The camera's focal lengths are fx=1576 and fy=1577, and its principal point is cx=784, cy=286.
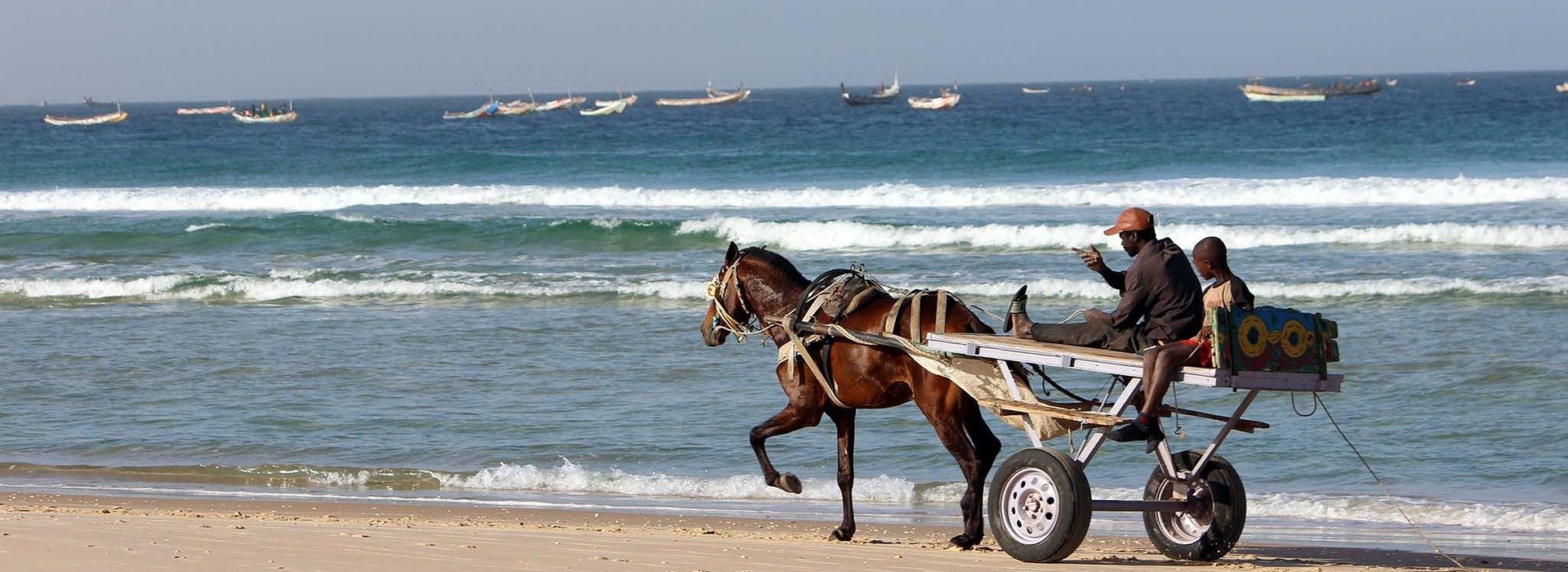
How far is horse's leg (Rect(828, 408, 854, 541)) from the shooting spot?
25.0ft

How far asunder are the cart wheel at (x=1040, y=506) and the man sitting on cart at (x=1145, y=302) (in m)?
0.53

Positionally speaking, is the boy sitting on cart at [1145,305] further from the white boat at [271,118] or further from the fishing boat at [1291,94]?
the fishing boat at [1291,94]

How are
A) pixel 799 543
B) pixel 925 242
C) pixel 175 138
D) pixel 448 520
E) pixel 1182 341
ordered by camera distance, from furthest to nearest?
pixel 175 138, pixel 925 242, pixel 448 520, pixel 799 543, pixel 1182 341

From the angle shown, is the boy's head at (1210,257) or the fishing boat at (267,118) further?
the fishing boat at (267,118)

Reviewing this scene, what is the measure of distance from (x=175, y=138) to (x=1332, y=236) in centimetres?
6140

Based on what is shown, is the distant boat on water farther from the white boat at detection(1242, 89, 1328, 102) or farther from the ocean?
the ocean

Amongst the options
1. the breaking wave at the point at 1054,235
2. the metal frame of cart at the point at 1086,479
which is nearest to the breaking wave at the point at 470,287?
the breaking wave at the point at 1054,235

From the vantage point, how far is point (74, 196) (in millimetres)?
35500

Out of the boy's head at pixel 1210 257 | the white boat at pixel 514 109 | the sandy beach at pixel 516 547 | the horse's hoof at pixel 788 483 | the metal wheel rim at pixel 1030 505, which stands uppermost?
the boy's head at pixel 1210 257

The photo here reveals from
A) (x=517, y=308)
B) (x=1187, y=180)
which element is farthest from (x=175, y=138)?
(x=517, y=308)

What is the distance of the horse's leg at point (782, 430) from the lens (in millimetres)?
7598

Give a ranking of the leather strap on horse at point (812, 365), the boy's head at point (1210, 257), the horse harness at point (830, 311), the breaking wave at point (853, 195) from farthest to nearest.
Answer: the breaking wave at point (853, 195) < the leather strap on horse at point (812, 365) < the horse harness at point (830, 311) < the boy's head at point (1210, 257)

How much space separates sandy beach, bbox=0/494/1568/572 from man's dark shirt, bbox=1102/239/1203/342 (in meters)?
1.07

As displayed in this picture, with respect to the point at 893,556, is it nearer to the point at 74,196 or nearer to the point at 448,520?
the point at 448,520
